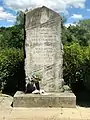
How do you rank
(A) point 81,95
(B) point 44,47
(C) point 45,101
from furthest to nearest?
(A) point 81,95 < (B) point 44,47 < (C) point 45,101

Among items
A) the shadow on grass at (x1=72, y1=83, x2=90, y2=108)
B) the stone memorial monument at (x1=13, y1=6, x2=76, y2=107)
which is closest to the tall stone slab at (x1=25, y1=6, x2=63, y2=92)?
the stone memorial monument at (x1=13, y1=6, x2=76, y2=107)

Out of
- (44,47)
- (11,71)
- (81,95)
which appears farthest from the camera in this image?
(11,71)

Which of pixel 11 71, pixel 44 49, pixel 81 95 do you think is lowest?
pixel 81 95

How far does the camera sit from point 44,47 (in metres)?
10.6

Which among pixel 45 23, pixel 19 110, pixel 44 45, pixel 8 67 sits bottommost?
pixel 19 110

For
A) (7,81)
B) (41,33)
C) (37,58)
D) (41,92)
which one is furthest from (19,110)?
(7,81)

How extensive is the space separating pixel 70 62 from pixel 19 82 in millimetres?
2397

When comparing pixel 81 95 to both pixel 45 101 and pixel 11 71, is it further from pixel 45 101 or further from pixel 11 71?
pixel 45 101

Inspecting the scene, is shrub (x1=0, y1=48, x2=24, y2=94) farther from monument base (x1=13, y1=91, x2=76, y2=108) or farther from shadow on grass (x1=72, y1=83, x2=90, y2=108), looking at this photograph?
monument base (x1=13, y1=91, x2=76, y2=108)

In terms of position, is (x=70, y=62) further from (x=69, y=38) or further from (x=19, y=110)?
(x=69, y=38)

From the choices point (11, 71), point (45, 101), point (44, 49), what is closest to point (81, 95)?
point (11, 71)

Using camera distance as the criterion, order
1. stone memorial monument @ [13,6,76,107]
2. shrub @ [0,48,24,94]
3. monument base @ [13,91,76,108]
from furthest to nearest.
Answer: shrub @ [0,48,24,94]
stone memorial monument @ [13,6,76,107]
monument base @ [13,91,76,108]

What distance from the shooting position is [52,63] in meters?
10.6

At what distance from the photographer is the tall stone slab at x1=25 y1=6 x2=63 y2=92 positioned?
10570 mm
